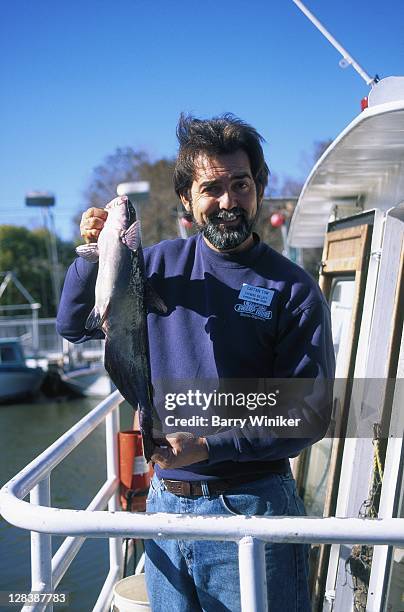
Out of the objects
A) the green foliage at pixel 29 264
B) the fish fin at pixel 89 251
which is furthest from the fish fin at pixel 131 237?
the green foliage at pixel 29 264

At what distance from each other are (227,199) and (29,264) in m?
43.4

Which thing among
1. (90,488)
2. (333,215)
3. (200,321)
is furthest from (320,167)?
(90,488)

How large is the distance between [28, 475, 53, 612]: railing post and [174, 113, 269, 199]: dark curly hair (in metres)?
1.16

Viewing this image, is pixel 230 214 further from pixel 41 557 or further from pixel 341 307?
pixel 341 307

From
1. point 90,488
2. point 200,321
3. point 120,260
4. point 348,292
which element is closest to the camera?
point 120,260

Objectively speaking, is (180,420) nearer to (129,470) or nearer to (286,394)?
(286,394)

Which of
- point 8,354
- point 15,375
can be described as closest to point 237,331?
point 15,375

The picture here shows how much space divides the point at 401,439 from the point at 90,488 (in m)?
8.88

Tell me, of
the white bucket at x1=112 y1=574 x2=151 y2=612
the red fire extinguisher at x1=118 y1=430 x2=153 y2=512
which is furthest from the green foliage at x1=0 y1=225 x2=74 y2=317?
the white bucket at x1=112 y1=574 x2=151 y2=612

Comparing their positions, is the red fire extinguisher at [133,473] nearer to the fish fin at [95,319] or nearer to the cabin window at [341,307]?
the cabin window at [341,307]

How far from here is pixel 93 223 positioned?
200cm

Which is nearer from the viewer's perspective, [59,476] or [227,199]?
[227,199]

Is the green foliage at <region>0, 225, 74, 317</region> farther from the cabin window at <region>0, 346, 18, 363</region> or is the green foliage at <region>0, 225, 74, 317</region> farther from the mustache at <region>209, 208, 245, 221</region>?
the mustache at <region>209, 208, 245, 221</region>

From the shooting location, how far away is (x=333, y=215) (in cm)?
441
